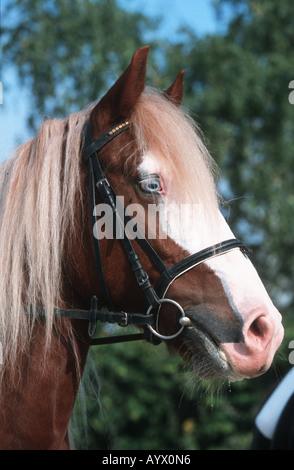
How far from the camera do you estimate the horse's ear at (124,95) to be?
1864mm

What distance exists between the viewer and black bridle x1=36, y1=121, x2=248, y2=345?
5.90ft

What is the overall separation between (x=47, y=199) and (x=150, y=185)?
0.43 metres

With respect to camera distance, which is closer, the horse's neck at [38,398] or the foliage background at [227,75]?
the horse's neck at [38,398]

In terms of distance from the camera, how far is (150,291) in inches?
72.3

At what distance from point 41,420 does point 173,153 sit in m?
1.20

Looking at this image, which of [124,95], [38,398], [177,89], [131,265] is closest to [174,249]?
[131,265]

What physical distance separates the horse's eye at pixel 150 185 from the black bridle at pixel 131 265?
0.12 meters

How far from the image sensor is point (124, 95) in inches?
76.5

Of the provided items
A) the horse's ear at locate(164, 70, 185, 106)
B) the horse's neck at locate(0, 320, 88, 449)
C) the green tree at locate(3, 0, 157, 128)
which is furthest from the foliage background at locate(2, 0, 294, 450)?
the horse's neck at locate(0, 320, 88, 449)

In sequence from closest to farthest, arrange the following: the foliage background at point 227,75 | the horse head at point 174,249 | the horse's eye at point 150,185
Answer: the horse head at point 174,249 < the horse's eye at point 150,185 < the foliage background at point 227,75

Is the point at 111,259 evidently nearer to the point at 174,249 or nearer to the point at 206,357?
the point at 174,249

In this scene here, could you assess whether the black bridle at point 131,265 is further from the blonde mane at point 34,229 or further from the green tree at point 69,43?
the green tree at point 69,43

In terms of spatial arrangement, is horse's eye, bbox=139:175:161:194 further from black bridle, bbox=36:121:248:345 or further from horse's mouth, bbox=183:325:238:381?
horse's mouth, bbox=183:325:238:381

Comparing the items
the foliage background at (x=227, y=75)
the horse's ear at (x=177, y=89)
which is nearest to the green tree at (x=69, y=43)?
the foliage background at (x=227, y=75)
